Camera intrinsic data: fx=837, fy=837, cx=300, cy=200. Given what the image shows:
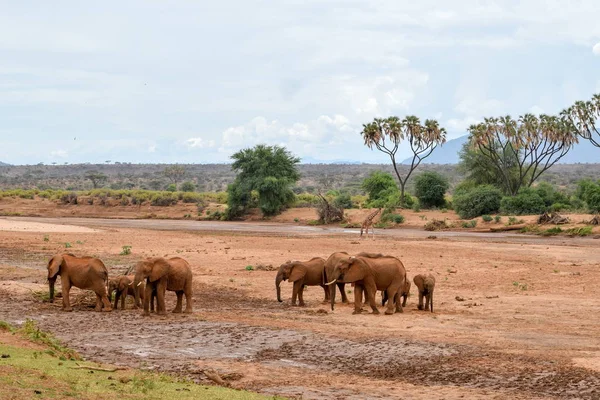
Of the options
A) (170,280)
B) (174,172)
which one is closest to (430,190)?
(170,280)

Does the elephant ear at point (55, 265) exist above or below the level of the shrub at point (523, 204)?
below

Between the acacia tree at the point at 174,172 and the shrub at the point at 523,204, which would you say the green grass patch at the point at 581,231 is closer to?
the shrub at the point at 523,204

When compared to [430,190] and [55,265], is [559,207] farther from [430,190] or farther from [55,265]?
[55,265]

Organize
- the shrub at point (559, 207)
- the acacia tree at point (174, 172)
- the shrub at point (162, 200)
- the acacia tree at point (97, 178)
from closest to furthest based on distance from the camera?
the shrub at point (559, 207)
the shrub at point (162, 200)
the acacia tree at point (97, 178)
the acacia tree at point (174, 172)

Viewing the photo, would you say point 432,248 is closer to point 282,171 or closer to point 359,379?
point 359,379

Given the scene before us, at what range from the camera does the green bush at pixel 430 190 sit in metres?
69.5

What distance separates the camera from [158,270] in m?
18.5

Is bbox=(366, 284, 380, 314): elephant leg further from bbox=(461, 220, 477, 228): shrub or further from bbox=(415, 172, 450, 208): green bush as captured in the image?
bbox=(415, 172, 450, 208): green bush

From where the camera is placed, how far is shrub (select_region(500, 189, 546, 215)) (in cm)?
5984

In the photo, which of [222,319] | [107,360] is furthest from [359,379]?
[222,319]

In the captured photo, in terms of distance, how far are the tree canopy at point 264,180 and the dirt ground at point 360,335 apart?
40.2 m

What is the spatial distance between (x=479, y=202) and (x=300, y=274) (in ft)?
141

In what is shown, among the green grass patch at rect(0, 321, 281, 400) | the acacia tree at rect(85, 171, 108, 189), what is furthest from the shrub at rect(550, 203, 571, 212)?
the acacia tree at rect(85, 171, 108, 189)

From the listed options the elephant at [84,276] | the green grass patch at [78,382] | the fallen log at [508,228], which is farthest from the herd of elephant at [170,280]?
the fallen log at [508,228]
